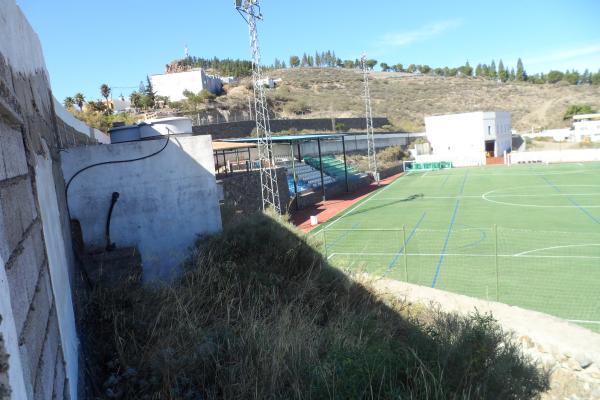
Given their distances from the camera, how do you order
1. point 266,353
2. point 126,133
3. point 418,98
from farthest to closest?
point 418,98 → point 126,133 → point 266,353

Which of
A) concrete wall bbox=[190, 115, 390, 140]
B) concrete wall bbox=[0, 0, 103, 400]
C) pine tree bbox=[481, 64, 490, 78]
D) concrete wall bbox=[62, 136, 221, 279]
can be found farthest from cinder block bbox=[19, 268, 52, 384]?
pine tree bbox=[481, 64, 490, 78]

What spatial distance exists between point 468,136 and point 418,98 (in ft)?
148

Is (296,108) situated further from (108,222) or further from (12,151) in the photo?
(12,151)

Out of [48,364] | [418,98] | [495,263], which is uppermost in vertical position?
[418,98]

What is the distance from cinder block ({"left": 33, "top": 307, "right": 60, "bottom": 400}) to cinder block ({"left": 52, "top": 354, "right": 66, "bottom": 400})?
0.15 feet

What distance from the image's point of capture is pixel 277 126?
50.2m

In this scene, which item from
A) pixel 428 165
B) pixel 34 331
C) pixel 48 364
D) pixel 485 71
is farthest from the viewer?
pixel 485 71

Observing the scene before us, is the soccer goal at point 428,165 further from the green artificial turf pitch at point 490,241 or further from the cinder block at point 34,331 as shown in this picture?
the cinder block at point 34,331

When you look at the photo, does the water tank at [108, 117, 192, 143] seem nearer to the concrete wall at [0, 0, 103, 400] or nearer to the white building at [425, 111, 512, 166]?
the concrete wall at [0, 0, 103, 400]

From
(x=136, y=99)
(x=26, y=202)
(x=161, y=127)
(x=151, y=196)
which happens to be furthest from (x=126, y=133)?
(x=136, y=99)

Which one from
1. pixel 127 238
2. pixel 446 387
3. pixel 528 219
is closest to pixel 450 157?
pixel 528 219

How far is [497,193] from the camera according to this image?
98.0 feet

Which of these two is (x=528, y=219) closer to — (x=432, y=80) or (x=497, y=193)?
(x=497, y=193)

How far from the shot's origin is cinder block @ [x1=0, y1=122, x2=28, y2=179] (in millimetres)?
2123
